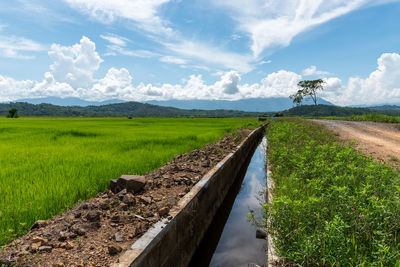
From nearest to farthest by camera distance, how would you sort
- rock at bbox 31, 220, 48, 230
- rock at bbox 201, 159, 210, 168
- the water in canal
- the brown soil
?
the brown soil < rock at bbox 31, 220, 48, 230 < the water in canal < rock at bbox 201, 159, 210, 168

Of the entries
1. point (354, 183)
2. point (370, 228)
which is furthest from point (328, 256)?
point (354, 183)

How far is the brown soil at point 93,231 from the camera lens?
8.25ft

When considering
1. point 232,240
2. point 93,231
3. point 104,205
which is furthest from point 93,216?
point 232,240

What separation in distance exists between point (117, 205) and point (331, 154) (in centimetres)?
565

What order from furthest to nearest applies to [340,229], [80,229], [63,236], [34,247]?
1. [80,229]
2. [63,236]
3. [34,247]
4. [340,229]

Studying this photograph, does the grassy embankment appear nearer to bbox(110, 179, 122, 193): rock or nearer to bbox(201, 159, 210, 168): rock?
bbox(110, 179, 122, 193): rock

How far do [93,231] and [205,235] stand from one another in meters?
2.73

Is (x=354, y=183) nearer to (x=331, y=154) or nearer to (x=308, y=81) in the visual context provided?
(x=331, y=154)

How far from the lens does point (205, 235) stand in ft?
16.6

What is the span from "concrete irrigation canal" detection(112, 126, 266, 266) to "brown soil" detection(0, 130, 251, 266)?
29cm

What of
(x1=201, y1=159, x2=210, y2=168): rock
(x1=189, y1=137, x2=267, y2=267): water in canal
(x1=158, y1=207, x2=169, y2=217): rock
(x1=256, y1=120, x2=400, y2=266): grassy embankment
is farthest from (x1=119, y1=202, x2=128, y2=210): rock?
(x1=201, y1=159, x2=210, y2=168): rock

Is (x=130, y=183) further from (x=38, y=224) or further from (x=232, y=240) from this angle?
(x=232, y=240)

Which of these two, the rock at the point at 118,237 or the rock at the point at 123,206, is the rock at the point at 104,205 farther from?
the rock at the point at 118,237

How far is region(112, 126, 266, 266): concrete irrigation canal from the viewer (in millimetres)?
2773
